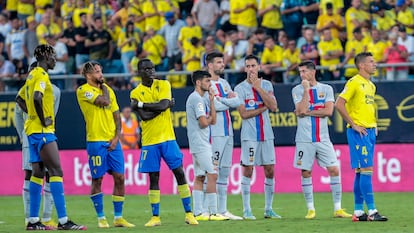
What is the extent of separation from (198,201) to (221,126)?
1.28m

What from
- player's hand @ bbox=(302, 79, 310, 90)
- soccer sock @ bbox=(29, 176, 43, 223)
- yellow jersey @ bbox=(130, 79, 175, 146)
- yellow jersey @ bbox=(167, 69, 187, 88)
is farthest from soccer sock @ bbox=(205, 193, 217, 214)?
yellow jersey @ bbox=(167, 69, 187, 88)

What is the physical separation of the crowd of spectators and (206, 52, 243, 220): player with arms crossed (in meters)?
7.30

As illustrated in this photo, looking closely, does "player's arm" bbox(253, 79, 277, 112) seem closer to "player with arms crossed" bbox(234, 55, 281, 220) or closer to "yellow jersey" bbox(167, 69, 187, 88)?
"player with arms crossed" bbox(234, 55, 281, 220)

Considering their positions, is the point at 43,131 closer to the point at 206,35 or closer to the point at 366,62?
the point at 366,62

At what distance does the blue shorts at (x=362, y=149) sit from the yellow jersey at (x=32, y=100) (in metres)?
4.45

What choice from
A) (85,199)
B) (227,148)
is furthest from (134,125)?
(227,148)

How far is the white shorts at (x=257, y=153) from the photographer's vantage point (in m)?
17.0

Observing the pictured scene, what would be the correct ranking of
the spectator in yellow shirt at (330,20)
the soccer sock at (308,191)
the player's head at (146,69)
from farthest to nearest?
the spectator in yellow shirt at (330,20) → the soccer sock at (308,191) → the player's head at (146,69)

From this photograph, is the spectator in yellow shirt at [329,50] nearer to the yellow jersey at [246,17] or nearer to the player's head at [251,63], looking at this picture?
the yellow jersey at [246,17]

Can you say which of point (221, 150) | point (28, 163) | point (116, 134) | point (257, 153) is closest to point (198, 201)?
point (221, 150)

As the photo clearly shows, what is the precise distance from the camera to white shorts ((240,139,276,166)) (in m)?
17.0

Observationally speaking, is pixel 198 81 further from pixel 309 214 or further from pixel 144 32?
pixel 144 32

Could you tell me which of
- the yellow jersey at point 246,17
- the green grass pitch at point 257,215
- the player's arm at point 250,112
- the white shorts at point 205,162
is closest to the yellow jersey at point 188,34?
the yellow jersey at point 246,17

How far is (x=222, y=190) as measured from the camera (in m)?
16.9
